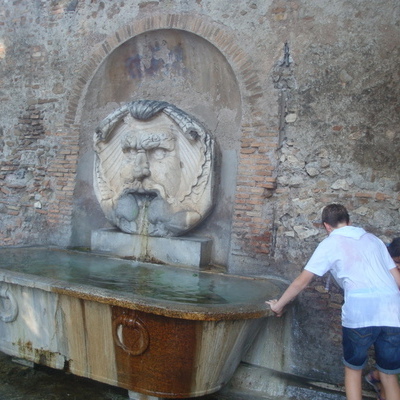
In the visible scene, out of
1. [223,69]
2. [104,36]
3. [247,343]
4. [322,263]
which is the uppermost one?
[104,36]

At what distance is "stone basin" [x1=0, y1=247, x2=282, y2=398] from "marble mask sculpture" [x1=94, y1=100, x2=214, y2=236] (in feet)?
2.89

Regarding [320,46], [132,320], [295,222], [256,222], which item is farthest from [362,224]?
[132,320]

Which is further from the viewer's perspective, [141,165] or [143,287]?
[141,165]

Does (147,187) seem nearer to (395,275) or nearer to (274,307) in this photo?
(274,307)

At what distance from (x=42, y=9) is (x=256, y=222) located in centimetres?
404

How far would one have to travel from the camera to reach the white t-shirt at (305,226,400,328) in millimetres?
3037

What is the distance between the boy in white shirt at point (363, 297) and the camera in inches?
120

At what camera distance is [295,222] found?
178 inches

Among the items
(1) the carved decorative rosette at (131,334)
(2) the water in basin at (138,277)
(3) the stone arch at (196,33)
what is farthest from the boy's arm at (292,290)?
(3) the stone arch at (196,33)

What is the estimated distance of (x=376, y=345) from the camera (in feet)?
10.4

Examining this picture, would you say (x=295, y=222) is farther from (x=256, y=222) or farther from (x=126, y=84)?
(x=126, y=84)

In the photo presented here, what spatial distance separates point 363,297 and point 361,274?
15cm

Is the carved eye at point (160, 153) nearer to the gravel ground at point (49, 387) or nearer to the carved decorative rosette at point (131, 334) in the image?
the carved decorative rosette at point (131, 334)

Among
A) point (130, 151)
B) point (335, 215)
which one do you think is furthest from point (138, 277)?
point (335, 215)
